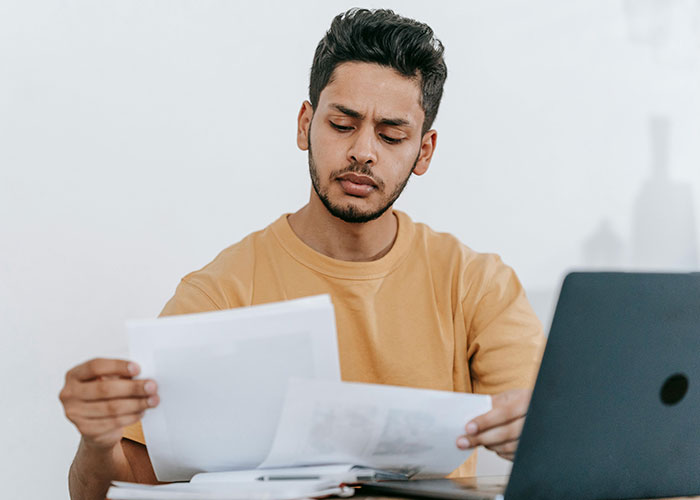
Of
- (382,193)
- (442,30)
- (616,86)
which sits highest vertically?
(442,30)

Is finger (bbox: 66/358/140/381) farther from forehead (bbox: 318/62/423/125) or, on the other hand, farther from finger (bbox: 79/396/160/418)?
forehead (bbox: 318/62/423/125)

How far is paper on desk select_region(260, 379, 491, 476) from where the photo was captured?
792 millimetres

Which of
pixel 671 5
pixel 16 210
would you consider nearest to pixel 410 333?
pixel 16 210

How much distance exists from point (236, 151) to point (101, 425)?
879 millimetres

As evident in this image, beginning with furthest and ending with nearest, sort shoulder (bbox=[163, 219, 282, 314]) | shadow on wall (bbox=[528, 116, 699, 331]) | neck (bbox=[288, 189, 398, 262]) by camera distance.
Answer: shadow on wall (bbox=[528, 116, 699, 331]) < neck (bbox=[288, 189, 398, 262]) < shoulder (bbox=[163, 219, 282, 314])

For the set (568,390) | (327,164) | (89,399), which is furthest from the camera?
(327,164)

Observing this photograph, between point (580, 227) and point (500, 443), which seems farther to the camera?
point (580, 227)

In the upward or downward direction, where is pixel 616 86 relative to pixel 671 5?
downward

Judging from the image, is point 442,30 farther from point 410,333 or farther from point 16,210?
point 16,210

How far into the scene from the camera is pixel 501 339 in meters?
1.32

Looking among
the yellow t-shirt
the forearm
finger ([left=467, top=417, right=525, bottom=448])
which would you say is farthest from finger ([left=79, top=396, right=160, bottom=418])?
the yellow t-shirt

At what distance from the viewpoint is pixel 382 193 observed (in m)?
1.33

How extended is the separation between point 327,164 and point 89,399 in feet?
1.97

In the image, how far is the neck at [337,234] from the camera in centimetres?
139
